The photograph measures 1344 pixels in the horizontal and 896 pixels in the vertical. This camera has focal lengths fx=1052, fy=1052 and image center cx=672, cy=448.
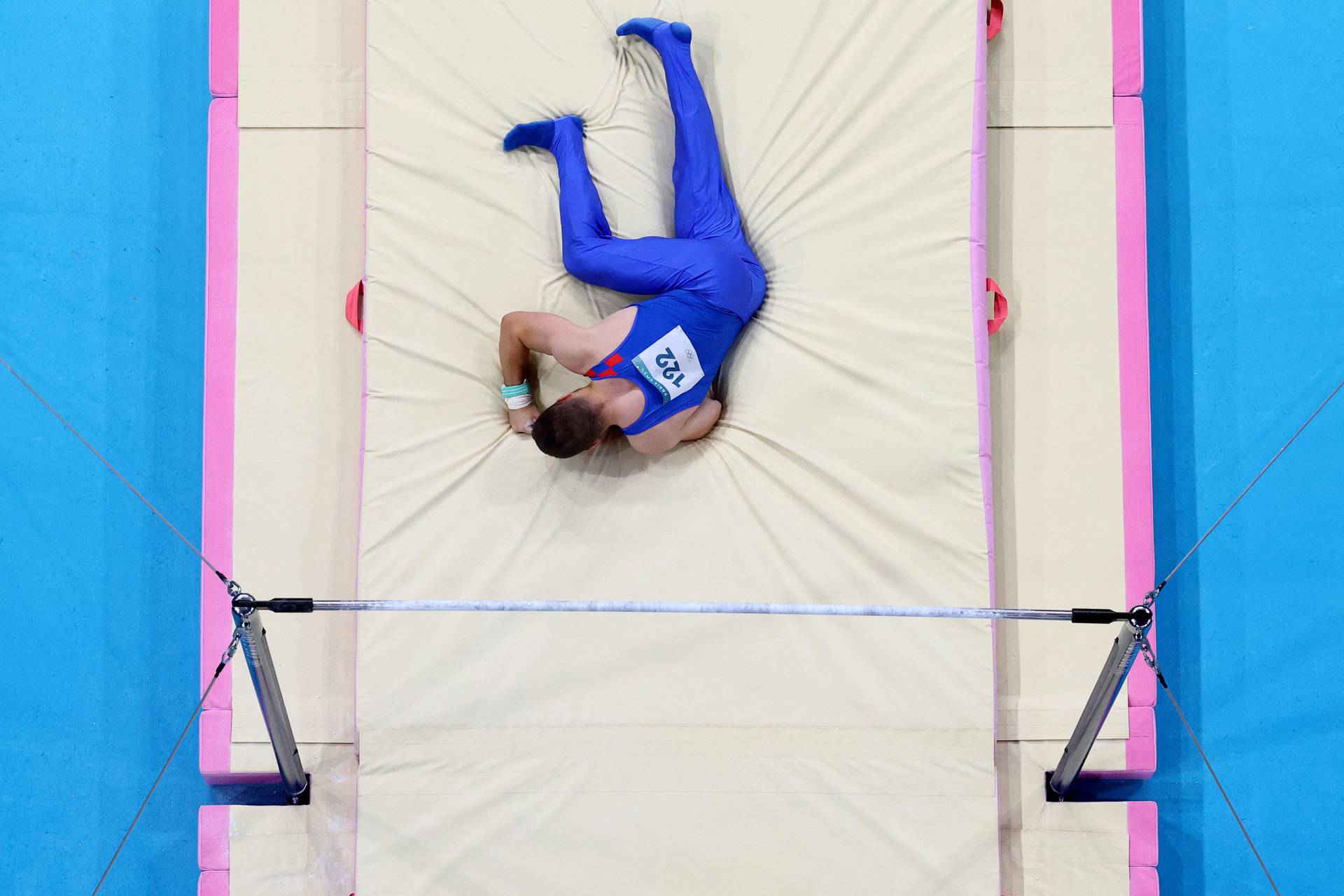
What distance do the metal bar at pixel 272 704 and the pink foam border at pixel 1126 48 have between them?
2.52 metres

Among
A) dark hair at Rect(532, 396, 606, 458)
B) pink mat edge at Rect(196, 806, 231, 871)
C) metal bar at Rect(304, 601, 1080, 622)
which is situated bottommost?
pink mat edge at Rect(196, 806, 231, 871)

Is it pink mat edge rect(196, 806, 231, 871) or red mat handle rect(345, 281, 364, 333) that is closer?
pink mat edge rect(196, 806, 231, 871)

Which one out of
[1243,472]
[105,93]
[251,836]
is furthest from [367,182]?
[1243,472]

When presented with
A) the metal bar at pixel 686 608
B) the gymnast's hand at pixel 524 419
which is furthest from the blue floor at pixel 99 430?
the metal bar at pixel 686 608

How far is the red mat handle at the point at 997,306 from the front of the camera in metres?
2.67

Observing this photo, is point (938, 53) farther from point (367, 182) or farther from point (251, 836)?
point (251, 836)

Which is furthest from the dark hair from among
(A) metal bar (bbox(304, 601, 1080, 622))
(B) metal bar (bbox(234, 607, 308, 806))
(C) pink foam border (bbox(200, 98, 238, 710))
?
(C) pink foam border (bbox(200, 98, 238, 710))

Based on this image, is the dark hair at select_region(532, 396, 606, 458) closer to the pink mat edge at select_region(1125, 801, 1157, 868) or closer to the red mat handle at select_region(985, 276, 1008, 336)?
the red mat handle at select_region(985, 276, 1008, 336)

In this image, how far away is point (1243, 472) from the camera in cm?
296

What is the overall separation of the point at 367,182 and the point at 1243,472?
2.51 meters

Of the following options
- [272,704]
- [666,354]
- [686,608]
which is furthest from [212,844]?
[666,354]

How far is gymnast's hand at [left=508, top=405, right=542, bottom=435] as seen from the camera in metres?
2.54

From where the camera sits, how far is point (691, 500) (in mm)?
2520

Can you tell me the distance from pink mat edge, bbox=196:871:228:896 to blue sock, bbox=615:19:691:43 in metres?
2.28
